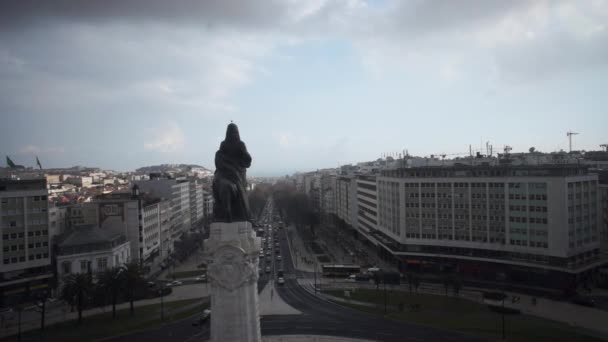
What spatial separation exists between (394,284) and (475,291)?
11470 mm

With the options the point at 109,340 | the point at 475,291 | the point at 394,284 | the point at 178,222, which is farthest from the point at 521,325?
the point at 178,222

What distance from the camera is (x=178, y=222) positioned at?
345 ft

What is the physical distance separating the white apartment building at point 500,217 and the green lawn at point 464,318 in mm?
13682

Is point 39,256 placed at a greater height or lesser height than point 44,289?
greater

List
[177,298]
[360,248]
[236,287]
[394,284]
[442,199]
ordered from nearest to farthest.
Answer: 1. [236,287]
2. [177,298]
3. [394,284]
4. [442,199]
5. [360,248]

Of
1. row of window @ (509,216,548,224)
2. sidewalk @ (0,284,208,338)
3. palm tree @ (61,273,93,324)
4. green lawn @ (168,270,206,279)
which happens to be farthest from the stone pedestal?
green lawn @ (168,270,206,279)

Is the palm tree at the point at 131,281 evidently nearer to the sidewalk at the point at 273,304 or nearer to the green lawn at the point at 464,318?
the sidewalk at the point at 273,304

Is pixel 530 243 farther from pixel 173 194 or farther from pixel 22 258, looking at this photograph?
pixel 173 194

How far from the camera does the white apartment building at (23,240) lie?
5656 cm

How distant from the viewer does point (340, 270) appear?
233 ft

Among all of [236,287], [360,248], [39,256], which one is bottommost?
[360,248]

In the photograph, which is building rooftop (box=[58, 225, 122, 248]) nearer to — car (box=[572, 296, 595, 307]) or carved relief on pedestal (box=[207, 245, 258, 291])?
carved relief on pedestal (box=[207, 245, 258, 291])

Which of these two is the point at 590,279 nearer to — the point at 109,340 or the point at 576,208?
the point at 576,208

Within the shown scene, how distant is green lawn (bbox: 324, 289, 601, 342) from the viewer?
4000cm
